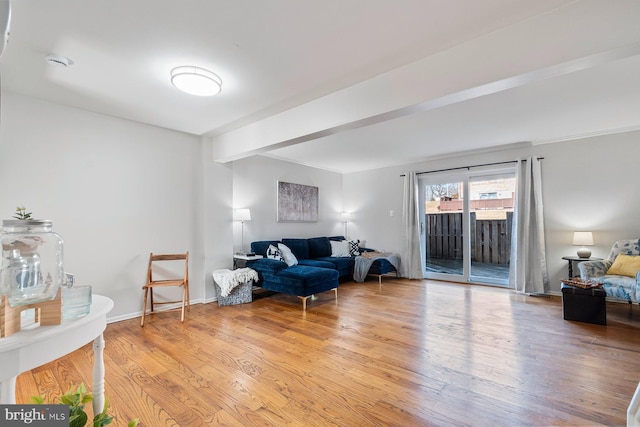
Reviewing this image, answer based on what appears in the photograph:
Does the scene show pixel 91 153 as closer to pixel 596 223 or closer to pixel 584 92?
pixel 584 92

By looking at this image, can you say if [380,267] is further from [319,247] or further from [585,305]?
[585,305]

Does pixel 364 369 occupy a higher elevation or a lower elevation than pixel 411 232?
lower

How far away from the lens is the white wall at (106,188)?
2826mm

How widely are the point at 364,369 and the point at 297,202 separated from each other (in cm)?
410

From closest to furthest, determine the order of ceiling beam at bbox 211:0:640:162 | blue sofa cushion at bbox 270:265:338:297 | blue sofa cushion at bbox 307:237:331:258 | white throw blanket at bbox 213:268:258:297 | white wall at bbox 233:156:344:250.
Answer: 1. ceiling beam at bbox 211:0:640:162
2. blue sofa cushion at bbox 270:265:338:297
3. white throw blanket at bbox 213:268:258:297
4. white wall at bbox 233:156:344:250
5. blue sofa cushion at bbox 307:237:331:258

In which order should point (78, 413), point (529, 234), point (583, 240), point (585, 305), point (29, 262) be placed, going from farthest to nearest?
point (529, 234)
point (583, 240)
point (585, 305)
point (29, 262)
point (78, 413)

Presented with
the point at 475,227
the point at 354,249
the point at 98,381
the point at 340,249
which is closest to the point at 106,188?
the point at 98,381

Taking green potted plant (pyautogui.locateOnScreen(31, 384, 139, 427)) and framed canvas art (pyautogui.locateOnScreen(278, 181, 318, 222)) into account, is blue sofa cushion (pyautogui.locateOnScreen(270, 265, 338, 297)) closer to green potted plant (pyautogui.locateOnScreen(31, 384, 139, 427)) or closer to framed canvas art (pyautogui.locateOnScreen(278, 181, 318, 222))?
framed canvas art (pyautogui.locateOnScreen(278, 181, 318, 222))

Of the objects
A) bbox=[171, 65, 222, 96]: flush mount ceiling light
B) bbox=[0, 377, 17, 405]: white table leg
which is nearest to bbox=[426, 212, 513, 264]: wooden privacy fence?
bbox=[171, 65, 222, 96]: flush mount ceiling light

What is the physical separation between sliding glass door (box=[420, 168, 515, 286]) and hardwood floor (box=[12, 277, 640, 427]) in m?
1.72

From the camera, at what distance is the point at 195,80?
7.82ft

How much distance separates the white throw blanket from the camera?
3938 millimetres

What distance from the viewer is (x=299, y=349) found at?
8.52ft

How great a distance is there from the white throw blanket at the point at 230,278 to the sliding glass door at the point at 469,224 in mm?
3688
